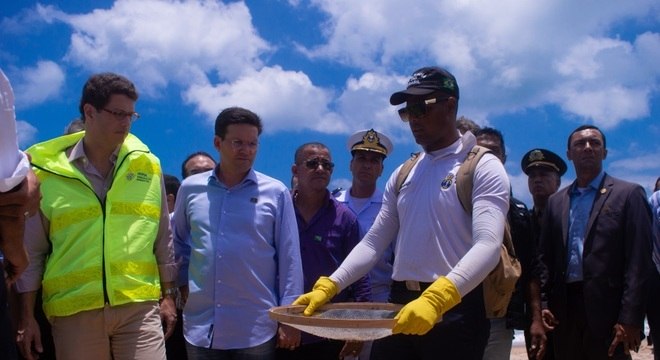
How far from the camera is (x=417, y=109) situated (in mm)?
3717

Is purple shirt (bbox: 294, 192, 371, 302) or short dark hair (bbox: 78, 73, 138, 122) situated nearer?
short dark hair (bbox: 78, 73, 138, 122)

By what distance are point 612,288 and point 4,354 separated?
4.23 m

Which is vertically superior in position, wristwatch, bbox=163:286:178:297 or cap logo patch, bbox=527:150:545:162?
cap logo patch, bbox=527:150:545:162

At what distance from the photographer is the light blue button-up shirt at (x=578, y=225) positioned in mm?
5309

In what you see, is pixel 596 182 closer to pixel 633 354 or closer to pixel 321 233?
pixel 321 233

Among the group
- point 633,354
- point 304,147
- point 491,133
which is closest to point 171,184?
point 304,147

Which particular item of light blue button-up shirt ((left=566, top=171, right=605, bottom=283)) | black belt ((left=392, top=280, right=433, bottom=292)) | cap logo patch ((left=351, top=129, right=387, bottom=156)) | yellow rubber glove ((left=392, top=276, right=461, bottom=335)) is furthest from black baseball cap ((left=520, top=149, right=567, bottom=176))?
yellow rubber glove ((left=392, top=276, right=461, bottom=335))

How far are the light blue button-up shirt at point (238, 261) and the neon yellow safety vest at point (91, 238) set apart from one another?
14.7 inches

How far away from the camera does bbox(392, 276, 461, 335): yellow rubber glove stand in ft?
9.67

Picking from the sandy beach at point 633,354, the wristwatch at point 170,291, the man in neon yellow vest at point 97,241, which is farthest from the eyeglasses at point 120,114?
the sandy beach at point 633,354

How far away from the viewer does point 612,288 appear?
4984mm

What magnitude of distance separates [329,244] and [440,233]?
5.63 ft

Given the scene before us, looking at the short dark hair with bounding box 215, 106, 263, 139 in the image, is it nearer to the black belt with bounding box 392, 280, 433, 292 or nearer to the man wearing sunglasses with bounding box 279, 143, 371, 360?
the man wearing sunglasses with bounding box 279, 143, 371, 360

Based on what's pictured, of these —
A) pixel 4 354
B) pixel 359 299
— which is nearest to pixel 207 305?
pixel 359 299
